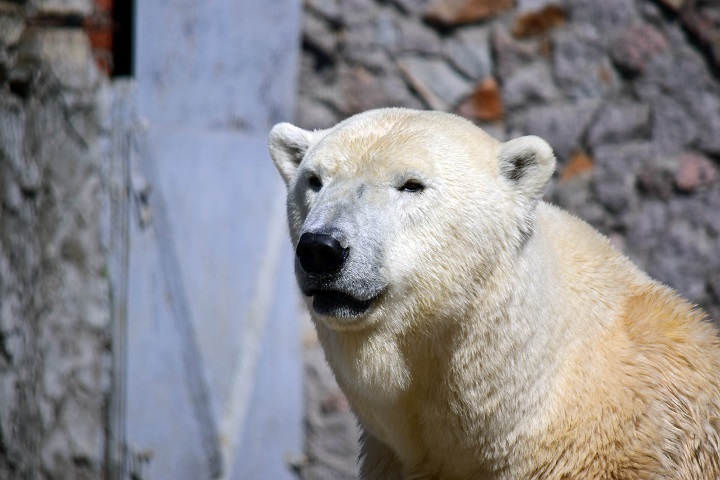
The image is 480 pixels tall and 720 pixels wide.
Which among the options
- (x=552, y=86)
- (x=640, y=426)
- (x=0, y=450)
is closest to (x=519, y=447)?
(x=640, y=426)

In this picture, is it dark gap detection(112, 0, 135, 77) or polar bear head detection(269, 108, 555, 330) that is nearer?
polar bear head detection(269, 108, 555, 330)

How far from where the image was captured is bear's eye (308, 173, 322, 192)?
219cm

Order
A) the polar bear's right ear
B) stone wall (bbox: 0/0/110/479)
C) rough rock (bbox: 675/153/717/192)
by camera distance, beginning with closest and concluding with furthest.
Answer: the polar bear's right ear < stone wall (bbox: 0/0/110/479) < rough rock (bbox: 675/153/717/192)

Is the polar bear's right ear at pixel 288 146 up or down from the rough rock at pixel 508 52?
up

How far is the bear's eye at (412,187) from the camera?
2080 mm

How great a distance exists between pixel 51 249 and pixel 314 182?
212 cm

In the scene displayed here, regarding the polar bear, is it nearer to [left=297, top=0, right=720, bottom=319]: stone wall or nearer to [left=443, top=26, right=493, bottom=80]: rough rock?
[left=297, top=0, right=720, bottom=319]: stone wall

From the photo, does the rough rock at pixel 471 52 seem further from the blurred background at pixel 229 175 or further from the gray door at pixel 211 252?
the gray door at pixel 211 252

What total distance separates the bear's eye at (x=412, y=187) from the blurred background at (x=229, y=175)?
6.80 feet

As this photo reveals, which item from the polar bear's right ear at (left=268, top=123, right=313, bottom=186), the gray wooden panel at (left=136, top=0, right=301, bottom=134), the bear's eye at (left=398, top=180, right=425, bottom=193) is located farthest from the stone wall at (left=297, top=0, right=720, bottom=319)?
the bear's eye at (left=398, top=180, right=425, bottom=193)

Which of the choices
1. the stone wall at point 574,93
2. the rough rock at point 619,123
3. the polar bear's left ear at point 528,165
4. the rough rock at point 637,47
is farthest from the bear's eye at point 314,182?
the rough rock at point 637,47

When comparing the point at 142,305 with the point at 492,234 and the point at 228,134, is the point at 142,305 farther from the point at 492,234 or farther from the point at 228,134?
the point at 492,234

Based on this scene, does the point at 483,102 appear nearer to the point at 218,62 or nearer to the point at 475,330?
the point at 218,62

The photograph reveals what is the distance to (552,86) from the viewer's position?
425 centimetres
